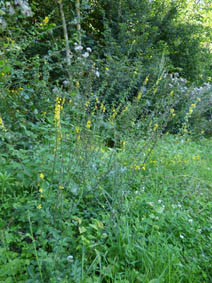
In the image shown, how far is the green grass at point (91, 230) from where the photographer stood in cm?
128

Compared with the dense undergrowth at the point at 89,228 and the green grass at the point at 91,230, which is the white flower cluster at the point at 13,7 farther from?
the green grass at the point at 91,230

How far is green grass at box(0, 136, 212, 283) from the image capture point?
1.28m

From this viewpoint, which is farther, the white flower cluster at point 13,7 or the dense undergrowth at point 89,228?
the white flower cluster at point 13,7

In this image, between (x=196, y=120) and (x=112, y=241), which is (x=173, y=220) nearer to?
(x=112, y=241)

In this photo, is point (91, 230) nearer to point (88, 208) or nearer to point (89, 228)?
point (89, 228)

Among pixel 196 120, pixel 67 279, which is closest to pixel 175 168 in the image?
pixel 67 279

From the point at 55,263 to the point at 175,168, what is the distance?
7.15 feet

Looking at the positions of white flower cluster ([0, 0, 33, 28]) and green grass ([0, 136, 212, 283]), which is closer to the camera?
green grass ([0, 136, 212, 283])

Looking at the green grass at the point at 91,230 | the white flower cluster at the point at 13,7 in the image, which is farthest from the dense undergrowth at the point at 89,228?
the white flower cluster at the point at 13,7

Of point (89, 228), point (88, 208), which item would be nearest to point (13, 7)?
point (88, 208)

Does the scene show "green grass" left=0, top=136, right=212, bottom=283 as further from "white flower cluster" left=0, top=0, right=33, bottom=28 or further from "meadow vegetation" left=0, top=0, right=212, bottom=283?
"white flower cluster" left=0, top=0, right=33, bottom=28

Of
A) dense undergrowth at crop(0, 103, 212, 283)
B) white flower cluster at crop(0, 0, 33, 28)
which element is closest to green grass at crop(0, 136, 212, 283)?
dense undergrowth at crop(0, 103, 212, 283)

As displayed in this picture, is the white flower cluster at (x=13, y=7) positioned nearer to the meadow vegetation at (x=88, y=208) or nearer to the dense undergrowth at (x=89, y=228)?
the meadow vegetation at (x=88, y=208)

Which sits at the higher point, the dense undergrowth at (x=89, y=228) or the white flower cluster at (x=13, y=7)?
the white flower cluster at (x=13, y=7)
